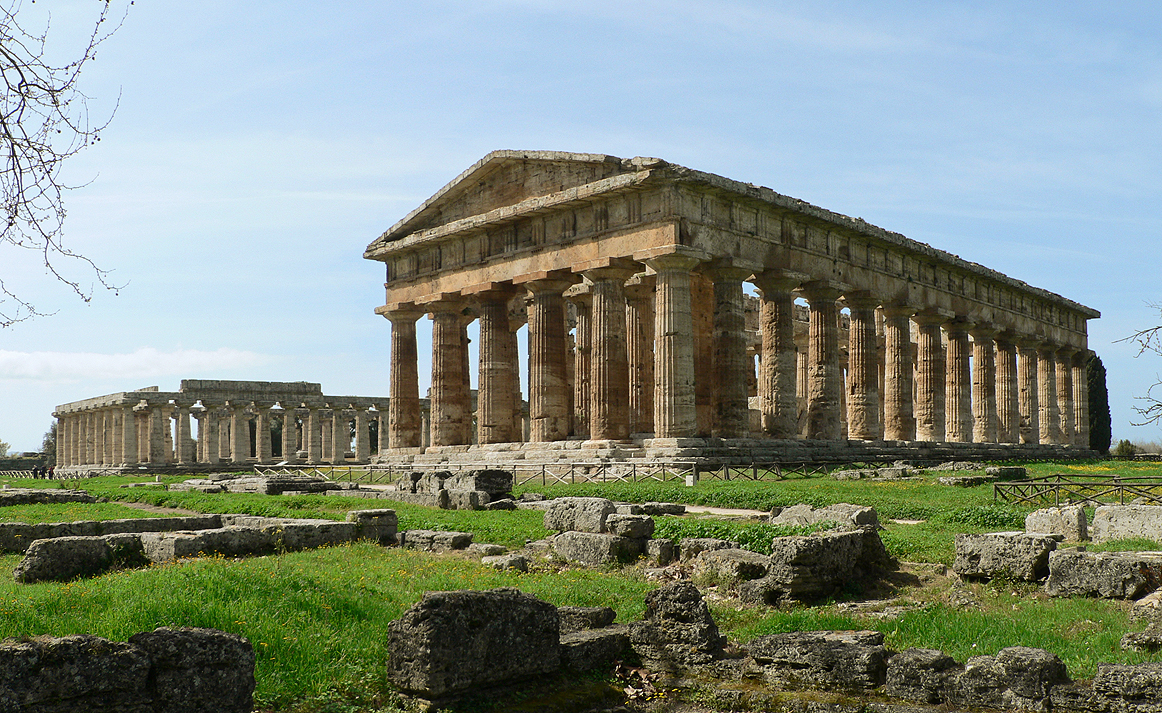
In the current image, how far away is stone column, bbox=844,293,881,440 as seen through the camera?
3775 centimetres

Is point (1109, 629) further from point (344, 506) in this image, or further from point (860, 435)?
point (860, 435)

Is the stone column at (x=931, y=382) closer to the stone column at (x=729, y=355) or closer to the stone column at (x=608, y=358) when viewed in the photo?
the stone column at (x=729, y=355)

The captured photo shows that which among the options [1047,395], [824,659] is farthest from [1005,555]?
[1047,395]

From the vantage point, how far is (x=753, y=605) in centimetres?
1198

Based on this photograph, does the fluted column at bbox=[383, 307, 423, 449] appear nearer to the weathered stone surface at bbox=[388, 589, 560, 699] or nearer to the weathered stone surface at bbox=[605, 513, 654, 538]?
the weathered stone surface at bbox=[605, 513, 654, 538]

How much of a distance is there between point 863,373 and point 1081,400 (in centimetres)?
2391

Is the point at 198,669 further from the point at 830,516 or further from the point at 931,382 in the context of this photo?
the point at 931,382

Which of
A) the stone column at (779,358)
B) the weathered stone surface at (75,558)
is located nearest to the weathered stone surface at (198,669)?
the weathered stone surface at (75,558)

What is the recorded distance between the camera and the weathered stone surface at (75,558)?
12688 mm

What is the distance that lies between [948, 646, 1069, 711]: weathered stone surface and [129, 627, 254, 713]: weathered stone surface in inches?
217

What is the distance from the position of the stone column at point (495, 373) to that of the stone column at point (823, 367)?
1087 cm

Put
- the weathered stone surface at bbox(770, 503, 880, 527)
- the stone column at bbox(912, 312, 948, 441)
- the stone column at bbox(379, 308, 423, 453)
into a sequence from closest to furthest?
the weathered stone surface at bbox(770, 503, 880, 527) < the stone column at bbox(379, 308, 423, 453) < the stone column at bbox(912, 312, 948, 441)

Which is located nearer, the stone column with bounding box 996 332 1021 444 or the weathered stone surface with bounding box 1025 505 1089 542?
the weathered stone surface with bounding box 1025 505 1089 542

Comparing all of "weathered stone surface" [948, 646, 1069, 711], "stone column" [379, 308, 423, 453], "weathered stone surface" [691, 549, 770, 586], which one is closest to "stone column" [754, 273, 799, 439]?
"stone column" [379, 308, 423, 453]
